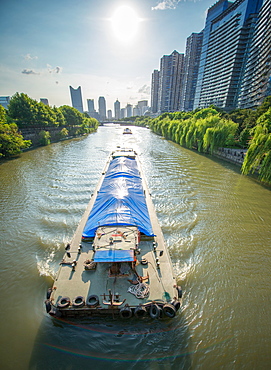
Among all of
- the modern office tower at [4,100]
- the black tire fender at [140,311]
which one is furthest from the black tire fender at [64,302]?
the modern office tower at [4,100]

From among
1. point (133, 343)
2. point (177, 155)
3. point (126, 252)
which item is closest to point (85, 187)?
point (126, 252)

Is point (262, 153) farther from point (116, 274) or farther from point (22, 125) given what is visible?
point (22, 125)

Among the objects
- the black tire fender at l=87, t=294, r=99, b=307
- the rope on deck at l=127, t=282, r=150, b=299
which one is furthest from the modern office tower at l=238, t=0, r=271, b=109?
the black tire fender at l=87, t=294, r=99, b=307

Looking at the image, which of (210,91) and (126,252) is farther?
(210,91)

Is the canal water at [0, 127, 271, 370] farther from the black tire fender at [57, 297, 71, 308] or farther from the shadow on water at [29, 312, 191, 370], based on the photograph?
the black tire fender at [57, 297, 71, 308]

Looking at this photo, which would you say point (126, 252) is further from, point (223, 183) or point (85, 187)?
point (223, 183)
